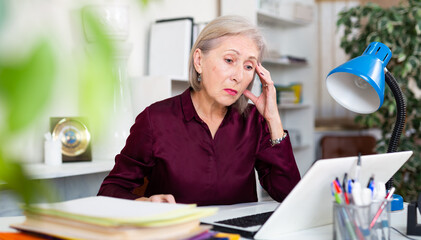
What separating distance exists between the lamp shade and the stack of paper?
2.23ft

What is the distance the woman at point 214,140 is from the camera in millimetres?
1771

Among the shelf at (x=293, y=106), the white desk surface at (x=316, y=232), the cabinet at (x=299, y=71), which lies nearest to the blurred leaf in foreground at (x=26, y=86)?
the white desk surface at (x=316, y=232)

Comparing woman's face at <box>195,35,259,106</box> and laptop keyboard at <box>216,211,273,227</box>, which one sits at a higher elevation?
woman's face at <box>195,35,259,106</box>

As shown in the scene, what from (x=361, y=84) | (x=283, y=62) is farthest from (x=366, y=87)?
(x=283, y=62)

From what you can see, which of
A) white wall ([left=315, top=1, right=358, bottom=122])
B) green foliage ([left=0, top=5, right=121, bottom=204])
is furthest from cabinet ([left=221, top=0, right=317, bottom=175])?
green foliage ([left=0, top=5, right=121, bottom=204])

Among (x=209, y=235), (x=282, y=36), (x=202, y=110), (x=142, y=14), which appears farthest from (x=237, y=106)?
(x=282, y=36)

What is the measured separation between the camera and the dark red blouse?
176 cm

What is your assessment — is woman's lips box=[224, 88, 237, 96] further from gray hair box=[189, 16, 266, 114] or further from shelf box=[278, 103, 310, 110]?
shelf box=[278, 103, 310, 110]

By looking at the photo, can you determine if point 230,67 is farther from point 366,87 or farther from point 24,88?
point 24,88

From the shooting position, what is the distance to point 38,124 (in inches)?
9.5

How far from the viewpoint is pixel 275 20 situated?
14.6 ft

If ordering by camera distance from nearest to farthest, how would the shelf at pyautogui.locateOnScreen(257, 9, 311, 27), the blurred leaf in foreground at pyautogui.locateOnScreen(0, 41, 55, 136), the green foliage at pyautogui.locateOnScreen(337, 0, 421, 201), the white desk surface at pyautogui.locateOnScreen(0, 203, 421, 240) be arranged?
the blurred leaf in foreground at pyautogui.locateOnScreen(0, 41, 55, 136) < the white desk surface at pyautogui.locateOnScreen(0, 203, 421, 240) < the green foliage at pyautogui.locateOnScreen(337, 0, 421, 201) < the shelf at pyautogui.locateOnScreen(257, 9, 311, 27)

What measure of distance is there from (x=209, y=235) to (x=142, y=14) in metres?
0.66

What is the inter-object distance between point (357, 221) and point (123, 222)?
439mm
